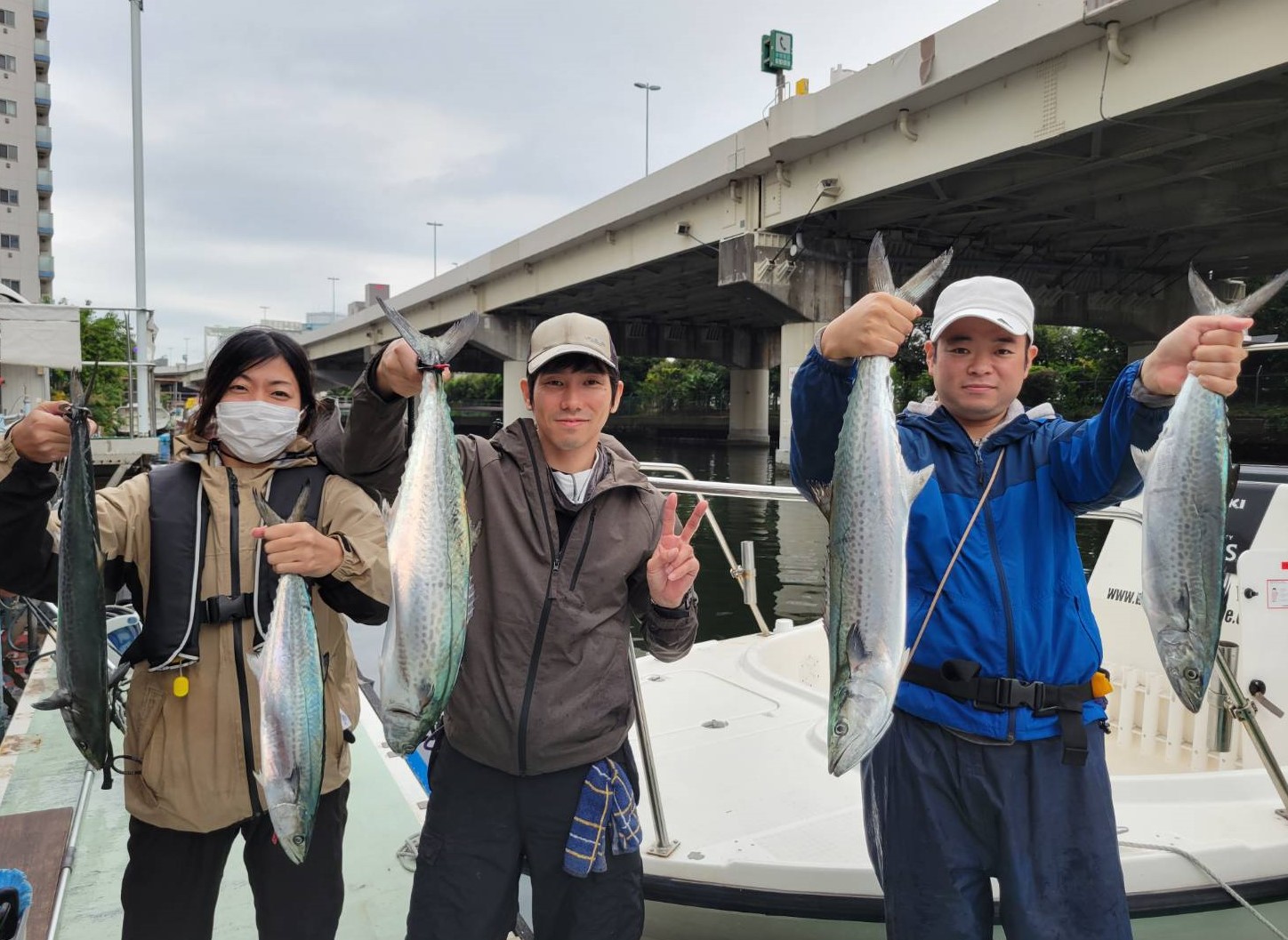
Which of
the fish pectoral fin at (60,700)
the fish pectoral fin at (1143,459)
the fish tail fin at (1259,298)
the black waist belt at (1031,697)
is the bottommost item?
the black waist belt at (1031,697)

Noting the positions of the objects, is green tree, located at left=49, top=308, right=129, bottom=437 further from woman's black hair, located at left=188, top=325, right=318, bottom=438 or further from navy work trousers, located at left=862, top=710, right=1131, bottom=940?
navy work trousers, located at left=862, top=710, right=1131, bottom=940

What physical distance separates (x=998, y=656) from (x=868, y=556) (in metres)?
0.54

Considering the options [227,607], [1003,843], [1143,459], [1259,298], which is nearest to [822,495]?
[1143,459]

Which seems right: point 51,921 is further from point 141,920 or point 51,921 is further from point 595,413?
point 595,413

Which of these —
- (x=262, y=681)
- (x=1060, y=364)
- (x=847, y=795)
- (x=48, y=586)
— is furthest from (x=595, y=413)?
(x=1060, y=364)

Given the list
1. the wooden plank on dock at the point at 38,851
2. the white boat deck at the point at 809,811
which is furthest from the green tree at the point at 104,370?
the white boat deck at the point at 809,811

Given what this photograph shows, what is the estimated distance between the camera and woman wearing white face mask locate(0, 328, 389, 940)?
2059 mm

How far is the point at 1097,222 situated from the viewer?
18.1 metres

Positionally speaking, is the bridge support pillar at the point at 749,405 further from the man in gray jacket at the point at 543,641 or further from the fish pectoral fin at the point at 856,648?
the fish pectoral fin at the point at 856,648

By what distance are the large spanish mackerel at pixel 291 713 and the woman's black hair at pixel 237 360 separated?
17.1 inches

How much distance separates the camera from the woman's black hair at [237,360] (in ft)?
7.26

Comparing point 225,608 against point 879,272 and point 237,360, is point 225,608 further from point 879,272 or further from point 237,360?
point 879,272

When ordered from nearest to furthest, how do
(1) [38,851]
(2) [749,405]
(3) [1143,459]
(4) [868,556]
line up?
(4) [868,556] → (3) [1143,459] → (1) [38,851] → (2) [749,405]

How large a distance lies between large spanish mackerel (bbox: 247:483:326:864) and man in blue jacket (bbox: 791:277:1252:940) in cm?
134
